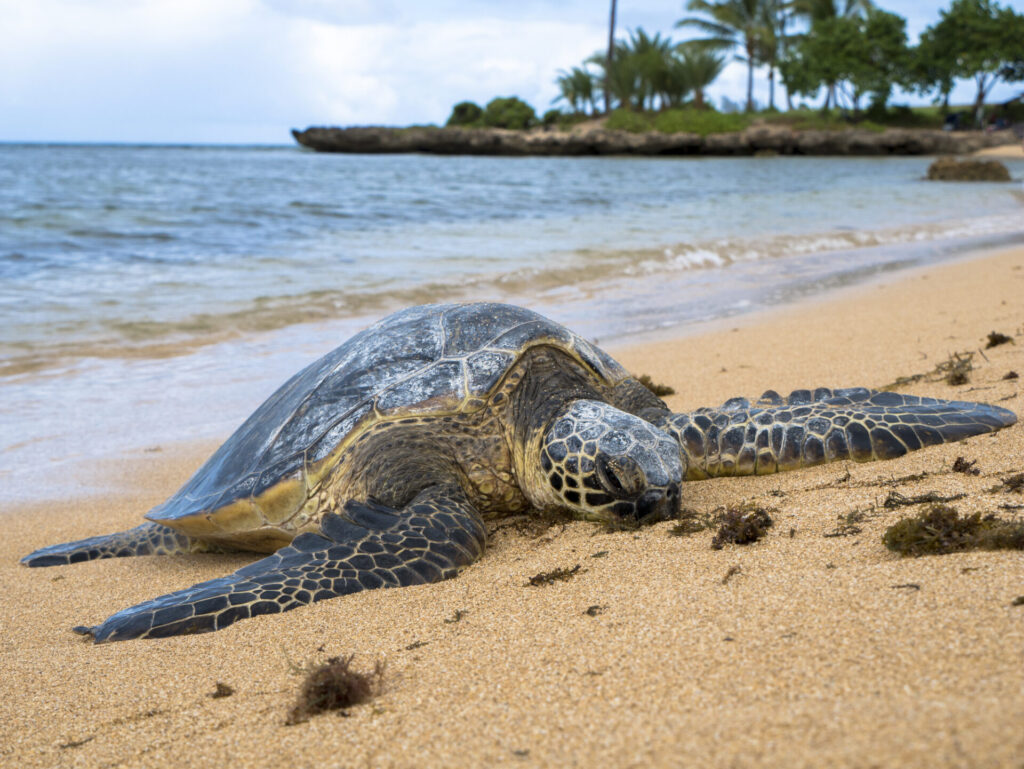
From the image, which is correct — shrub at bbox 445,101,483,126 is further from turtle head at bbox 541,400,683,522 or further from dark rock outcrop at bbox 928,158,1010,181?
→ turtle head at bbox 541,400,683,522

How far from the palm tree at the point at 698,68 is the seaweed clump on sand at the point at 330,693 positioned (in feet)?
229

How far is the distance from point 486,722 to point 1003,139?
5935cm

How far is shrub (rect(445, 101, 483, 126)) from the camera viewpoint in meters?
75.0

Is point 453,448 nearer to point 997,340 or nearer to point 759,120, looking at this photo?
point 997,340

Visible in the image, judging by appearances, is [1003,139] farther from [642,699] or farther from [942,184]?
[642,699]

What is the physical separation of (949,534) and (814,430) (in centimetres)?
153

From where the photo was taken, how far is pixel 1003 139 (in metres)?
50.3

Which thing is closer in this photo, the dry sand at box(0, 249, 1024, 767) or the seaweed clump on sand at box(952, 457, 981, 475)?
the dry sand at box(0, 249, 1024, 767)

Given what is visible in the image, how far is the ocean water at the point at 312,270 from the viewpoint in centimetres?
629

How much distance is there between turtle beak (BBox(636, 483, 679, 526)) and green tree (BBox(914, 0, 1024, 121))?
198ft

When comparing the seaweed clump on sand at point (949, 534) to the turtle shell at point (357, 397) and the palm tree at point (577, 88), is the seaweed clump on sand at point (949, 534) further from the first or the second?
the palm tree at point (577, 88)

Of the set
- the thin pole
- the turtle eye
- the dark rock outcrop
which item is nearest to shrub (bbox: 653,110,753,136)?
the thin pole

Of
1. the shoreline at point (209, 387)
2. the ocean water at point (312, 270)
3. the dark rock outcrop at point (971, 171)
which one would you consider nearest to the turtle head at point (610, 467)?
the shoreline at point (209, 387)

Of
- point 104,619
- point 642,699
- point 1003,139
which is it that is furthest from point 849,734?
point 1003,139
